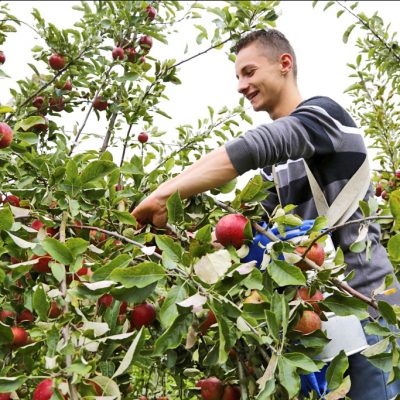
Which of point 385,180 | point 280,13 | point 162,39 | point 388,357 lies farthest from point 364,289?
point 385,180

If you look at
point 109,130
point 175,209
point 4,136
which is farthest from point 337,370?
point 109,130

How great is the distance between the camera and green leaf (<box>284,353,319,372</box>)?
1071mm

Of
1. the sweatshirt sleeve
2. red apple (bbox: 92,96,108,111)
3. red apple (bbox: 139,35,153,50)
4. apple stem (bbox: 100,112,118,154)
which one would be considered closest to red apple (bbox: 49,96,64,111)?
red apple (bbox: 92,96,108,111)

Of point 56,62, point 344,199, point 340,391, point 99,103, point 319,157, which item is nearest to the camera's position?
point 340,391

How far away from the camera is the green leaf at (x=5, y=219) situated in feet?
3.81

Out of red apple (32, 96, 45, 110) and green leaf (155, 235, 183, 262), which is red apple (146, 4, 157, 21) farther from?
green leaf (155, 235, 183, 262)

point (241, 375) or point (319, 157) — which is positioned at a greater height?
point (319, 157)

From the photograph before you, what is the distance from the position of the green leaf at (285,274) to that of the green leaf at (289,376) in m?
0.15

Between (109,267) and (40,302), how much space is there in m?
0.15

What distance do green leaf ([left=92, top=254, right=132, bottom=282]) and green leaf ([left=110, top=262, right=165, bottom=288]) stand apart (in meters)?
0.07

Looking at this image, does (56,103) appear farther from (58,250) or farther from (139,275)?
(139,275)

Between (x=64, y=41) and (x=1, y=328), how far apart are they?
6.13ft

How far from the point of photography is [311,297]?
1230 millimetres

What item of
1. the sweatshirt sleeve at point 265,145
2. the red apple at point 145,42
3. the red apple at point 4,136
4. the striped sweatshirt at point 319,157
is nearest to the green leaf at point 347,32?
the red apple at point 145,42
